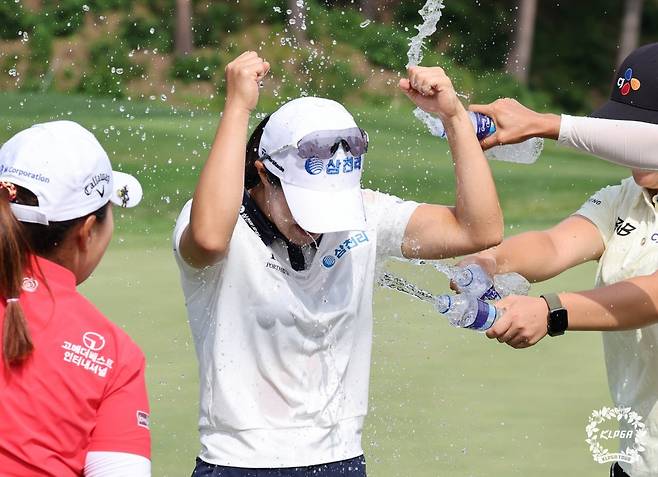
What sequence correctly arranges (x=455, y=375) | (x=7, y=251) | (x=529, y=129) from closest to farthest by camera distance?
(x=7, y=251) → (x=529, y=129) → (x=455, y=375)

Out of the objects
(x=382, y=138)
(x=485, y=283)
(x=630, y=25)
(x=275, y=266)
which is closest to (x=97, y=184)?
(x=275, y=266)

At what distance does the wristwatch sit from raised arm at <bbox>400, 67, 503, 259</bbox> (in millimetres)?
329

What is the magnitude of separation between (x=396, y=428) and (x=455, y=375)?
3.62ft

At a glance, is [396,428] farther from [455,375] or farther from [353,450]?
[353,450]

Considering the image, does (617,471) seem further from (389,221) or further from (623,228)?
(389,221)

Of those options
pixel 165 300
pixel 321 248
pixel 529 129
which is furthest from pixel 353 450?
pixel 165 300

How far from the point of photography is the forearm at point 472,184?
395cm

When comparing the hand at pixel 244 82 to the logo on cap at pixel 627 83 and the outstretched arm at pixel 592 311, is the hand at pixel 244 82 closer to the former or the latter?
the outstretched arm at pixel 592 311

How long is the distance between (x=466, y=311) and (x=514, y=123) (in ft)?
1.91

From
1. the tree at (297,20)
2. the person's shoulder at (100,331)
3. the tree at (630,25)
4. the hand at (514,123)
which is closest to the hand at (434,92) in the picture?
the hand at (514,123)

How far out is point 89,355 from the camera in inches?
121

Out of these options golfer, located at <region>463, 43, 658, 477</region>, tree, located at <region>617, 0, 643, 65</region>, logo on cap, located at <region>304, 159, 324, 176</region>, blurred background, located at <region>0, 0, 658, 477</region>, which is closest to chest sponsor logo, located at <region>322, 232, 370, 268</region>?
logo on cap, located at <region>304, 159, 324, 176</region>

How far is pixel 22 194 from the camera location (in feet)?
10.5

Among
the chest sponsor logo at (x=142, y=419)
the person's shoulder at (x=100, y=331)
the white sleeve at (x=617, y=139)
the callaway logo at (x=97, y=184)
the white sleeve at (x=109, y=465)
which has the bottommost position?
the white sleeve at (x=109, y=465)
